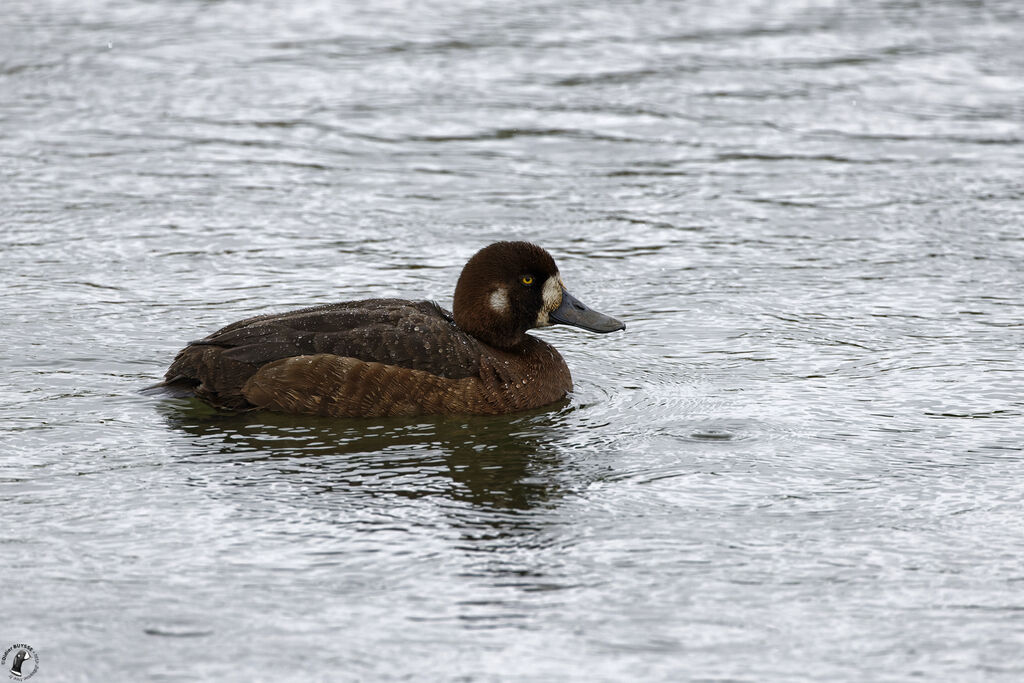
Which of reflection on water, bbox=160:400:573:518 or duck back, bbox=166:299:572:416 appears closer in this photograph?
reflection on water, bbox=160:400:573:518

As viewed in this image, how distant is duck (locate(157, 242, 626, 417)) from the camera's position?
7.44 m

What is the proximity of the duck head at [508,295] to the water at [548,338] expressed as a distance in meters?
0.48

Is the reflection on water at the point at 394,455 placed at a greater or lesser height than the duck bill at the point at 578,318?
lesser

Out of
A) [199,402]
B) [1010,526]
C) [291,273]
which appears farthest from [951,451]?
[291,273]

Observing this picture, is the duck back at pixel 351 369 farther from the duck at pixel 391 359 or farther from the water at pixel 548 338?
the water at pixel 548 338

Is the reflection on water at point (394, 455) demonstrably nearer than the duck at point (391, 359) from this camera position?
Yes

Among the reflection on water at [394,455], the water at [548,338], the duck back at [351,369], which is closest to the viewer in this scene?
the water at [548,338]

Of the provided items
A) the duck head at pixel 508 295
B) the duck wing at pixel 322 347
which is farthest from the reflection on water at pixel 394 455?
the duck head at pixel 508 295

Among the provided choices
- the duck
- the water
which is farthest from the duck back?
the water

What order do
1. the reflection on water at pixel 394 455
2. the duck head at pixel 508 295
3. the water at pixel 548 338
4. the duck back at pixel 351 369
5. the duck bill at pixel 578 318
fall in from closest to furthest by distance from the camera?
the water at pixel 548 338 < the reflection on water at pixel 394 455 < the duck back at pixel 351 369 < the duck head at pixel 508 295 < the duck bill at pixel 578 318

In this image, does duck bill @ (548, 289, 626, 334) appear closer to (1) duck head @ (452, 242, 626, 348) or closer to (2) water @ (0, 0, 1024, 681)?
(1) duck head @ (452, 242, 626, 348)

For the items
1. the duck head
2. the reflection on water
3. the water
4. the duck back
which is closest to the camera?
the water

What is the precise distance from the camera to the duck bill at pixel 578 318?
8078mm

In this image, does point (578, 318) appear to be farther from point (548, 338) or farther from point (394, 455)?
point (394, 455)
